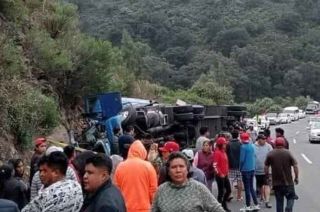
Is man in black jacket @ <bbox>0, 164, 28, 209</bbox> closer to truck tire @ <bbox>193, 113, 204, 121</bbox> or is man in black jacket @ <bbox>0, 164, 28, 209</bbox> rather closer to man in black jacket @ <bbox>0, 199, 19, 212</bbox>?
man in black jacket @ <bbox>0, 199, 19, 212</bbox>

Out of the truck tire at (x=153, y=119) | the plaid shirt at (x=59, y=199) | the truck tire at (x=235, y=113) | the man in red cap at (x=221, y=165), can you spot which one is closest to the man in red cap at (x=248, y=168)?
the man in red cap at (x=221, y=165)

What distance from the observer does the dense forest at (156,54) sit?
52.4ft

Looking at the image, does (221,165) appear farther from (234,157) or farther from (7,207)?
(7,207)

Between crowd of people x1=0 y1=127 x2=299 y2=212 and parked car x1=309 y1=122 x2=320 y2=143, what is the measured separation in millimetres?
23793

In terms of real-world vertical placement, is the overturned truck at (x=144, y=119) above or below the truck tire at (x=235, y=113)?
above

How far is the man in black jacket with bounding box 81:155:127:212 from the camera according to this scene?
183 inches

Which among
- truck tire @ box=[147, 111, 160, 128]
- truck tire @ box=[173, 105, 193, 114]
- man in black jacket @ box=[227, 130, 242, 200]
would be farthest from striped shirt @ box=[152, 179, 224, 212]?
truck tire @ box=[173, 105, 193, 114]

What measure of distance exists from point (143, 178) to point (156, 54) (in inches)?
4167

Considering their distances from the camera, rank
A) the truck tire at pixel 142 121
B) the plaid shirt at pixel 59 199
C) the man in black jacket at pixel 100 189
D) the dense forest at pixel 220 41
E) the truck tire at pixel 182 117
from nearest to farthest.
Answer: the plaid shirt at pixel 59 199 → the man in black jacket at pixel 100 189 → the truck tire at pixel 142 121 → the truck tire at pixel 182 117 → the dense forest at pixel 220 41

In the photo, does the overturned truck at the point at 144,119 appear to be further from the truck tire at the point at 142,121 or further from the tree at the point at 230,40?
the tree at the point at 230,40

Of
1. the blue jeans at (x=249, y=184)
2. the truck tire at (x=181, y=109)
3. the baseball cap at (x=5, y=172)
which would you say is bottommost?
the blue jeans at (x=249, y=184)

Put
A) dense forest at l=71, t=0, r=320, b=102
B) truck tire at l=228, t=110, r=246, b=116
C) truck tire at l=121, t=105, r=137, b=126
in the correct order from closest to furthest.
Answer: truck tire at l=121, t=105, r=137, b=126 < truck tire at l=228, t=110, r=246, b=116 < dense forest at l=71, t=0, r=320, b=102

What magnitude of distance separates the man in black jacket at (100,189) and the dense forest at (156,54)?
8.54m

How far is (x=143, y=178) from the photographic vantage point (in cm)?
751
